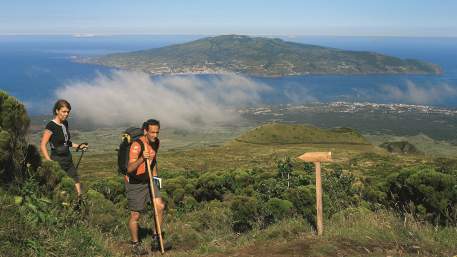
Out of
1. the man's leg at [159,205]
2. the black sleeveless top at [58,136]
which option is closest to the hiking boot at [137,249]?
the man's leg at [159,205]

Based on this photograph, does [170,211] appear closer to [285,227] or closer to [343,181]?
[285,227]

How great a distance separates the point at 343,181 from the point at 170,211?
12.4 meters

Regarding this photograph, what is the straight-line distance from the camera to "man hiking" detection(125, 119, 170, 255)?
28.5 feet

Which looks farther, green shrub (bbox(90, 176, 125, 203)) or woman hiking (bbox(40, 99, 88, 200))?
green shrub (bbox(90, 176, 125, 203))

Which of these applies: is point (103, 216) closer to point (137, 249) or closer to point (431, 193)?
point (137, 249)

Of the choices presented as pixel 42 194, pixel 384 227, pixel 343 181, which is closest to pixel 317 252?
pixel 384 227

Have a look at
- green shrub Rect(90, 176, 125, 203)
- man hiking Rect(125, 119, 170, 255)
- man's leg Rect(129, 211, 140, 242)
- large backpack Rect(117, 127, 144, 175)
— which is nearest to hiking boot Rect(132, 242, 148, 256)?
man hiking Rect(125, 119, 170, 255)

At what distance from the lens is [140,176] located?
8984 millimetres

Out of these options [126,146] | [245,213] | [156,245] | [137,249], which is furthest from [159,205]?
[245,213]

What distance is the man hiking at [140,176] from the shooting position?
8.68 m

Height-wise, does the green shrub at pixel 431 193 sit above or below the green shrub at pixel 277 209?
above

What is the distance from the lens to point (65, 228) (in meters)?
7.30

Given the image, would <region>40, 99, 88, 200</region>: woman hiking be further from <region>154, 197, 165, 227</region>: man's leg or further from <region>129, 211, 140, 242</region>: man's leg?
<region>154, 197, 165, 227</region>: man's leg

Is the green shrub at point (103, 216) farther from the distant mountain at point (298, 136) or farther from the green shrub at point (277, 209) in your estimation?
the distant mountain at point (298, 136)
